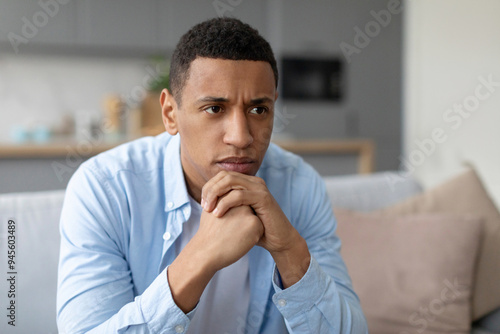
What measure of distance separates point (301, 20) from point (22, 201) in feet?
14.0

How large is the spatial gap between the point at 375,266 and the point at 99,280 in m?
0.89

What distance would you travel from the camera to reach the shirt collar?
116 cm

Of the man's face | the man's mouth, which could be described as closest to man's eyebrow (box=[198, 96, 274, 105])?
the man's face

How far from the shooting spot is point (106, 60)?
16.5 ft

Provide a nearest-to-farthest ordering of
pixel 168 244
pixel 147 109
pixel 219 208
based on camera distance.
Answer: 1. pixel 219 208
2. pixel 168 244
3. pixel 147 109

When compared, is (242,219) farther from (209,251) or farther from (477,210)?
(477,210)

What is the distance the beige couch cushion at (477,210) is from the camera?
5.28ft

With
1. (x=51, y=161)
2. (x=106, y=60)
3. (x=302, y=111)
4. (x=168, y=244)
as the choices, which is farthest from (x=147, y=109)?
(x=168, y=244)

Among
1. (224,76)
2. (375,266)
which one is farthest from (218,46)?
(375,266)

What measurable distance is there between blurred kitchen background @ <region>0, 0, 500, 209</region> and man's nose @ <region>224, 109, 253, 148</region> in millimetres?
2477

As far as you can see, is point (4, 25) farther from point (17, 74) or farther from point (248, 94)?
point (248, 94)

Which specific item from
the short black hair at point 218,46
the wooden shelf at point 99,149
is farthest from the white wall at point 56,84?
the short black hair at point 218,46

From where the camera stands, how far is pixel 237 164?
3.38ft

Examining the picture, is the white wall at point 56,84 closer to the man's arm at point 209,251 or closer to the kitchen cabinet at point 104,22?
the kitchen cabinet at point 104,22
